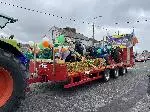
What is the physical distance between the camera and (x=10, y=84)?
20.1ft

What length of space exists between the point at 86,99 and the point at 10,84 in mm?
4065

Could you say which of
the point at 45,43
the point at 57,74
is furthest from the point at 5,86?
the point at 45,43

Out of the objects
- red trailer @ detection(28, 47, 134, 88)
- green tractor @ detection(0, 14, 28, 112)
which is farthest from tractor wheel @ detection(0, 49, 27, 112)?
red trailer @ detection(28, 47, 134, 88)

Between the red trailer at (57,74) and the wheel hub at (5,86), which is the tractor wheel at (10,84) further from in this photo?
the red trailer at (57,74)

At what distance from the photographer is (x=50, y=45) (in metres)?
11.0

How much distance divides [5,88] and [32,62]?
4398 mm

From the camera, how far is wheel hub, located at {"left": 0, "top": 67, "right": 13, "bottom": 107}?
19.9ft

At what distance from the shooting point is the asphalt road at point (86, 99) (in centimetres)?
835

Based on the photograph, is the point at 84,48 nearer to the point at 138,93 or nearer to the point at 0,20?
the point at 138,93

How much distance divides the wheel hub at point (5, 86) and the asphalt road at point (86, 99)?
1.68m

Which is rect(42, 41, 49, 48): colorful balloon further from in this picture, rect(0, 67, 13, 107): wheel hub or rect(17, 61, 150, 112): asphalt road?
rect(0, 67, 13, 107): wheel hub

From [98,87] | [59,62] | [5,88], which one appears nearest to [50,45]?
[59,62]

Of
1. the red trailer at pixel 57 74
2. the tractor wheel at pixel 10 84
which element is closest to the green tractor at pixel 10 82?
the tractor wheel at pixel 10 84

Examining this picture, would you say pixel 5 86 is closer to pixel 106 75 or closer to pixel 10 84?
pixel 10 84
